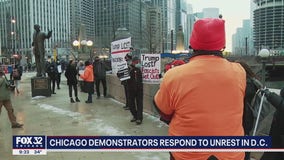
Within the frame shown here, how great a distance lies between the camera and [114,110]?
12.7 m

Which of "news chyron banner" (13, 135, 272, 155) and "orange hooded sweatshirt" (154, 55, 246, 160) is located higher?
"orange hooded sweatshirt" (154, 55, 246, 160)

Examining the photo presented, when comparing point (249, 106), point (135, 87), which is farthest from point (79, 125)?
point (249, 106)

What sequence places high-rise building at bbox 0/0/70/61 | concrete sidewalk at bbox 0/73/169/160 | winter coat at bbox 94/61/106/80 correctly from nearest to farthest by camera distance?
concrete sidewalk at bbox 0/73/169/160
winter coat at bbox 94/61/106/80
high-rise building at bbox 0/0/70/61

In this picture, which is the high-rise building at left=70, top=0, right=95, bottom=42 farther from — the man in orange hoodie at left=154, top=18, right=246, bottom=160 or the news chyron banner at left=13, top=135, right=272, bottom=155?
the man in orange hoodie at left=154, top=18, right=246, bottom=160

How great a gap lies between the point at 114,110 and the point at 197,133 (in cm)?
1029

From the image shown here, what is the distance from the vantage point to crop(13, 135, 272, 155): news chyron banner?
2506 mm

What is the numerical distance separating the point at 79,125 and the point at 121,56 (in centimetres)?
251

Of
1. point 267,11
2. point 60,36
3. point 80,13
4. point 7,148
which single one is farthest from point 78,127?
point 267,11

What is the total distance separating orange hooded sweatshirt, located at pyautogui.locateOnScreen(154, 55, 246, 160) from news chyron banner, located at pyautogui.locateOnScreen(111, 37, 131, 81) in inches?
317

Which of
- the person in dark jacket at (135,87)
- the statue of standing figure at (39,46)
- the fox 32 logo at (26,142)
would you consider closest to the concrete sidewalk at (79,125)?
the person in dark jacket at (135,87)

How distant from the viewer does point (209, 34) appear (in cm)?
254

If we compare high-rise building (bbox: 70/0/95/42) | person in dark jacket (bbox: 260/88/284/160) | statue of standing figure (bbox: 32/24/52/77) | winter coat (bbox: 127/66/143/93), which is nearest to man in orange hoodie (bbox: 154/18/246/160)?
person in dark jacket (bbox: 260/88/284/160)

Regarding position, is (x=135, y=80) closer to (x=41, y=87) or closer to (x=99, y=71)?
(x=99, y=71)

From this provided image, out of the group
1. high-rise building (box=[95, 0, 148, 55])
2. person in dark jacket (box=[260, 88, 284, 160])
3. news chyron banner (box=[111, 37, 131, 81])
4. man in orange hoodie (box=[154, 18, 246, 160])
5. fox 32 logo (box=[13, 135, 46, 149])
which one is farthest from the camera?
high-rise building (box=[95, 0, 148, 55])
